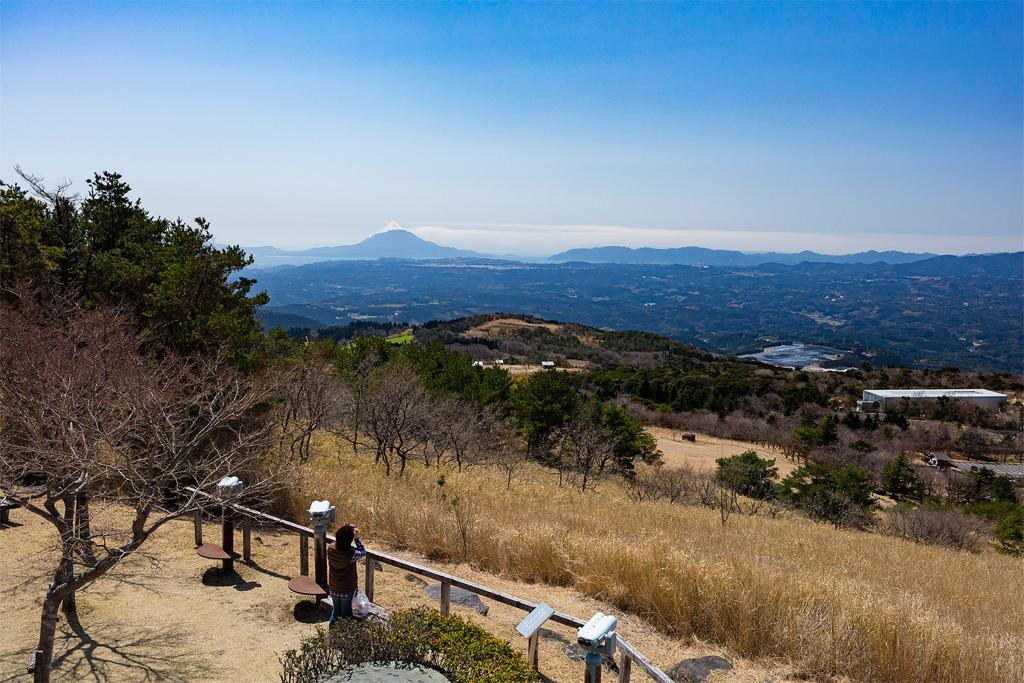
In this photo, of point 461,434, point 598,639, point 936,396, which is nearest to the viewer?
point 598,639

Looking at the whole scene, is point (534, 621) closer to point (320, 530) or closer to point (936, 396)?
point (320, 530)

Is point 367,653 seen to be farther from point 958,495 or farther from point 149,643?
point 958,495

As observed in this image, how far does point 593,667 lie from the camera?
4348 mm

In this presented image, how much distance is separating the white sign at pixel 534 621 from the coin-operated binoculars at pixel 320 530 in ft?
8.93

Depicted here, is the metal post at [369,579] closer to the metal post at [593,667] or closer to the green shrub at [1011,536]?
the metal post at [593,667]

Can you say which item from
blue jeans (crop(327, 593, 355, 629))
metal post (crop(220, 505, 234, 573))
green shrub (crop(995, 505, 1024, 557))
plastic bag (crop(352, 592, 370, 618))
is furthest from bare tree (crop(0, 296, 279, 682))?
green shrub (crop(995, 505, 1024, 557))

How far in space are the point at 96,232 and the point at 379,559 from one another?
12701 millimetres

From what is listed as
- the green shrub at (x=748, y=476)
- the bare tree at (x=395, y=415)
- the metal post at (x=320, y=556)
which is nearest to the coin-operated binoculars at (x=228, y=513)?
the metal post at (x=320, y=556)

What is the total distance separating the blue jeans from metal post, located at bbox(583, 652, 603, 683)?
106 inches

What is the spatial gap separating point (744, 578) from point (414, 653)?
3878 millimetres

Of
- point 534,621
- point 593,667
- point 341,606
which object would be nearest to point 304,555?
point 341,606

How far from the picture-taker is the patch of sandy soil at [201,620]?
549cm

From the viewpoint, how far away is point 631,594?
6.81m

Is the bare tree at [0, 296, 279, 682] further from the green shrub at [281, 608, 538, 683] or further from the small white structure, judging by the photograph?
the small white structure
